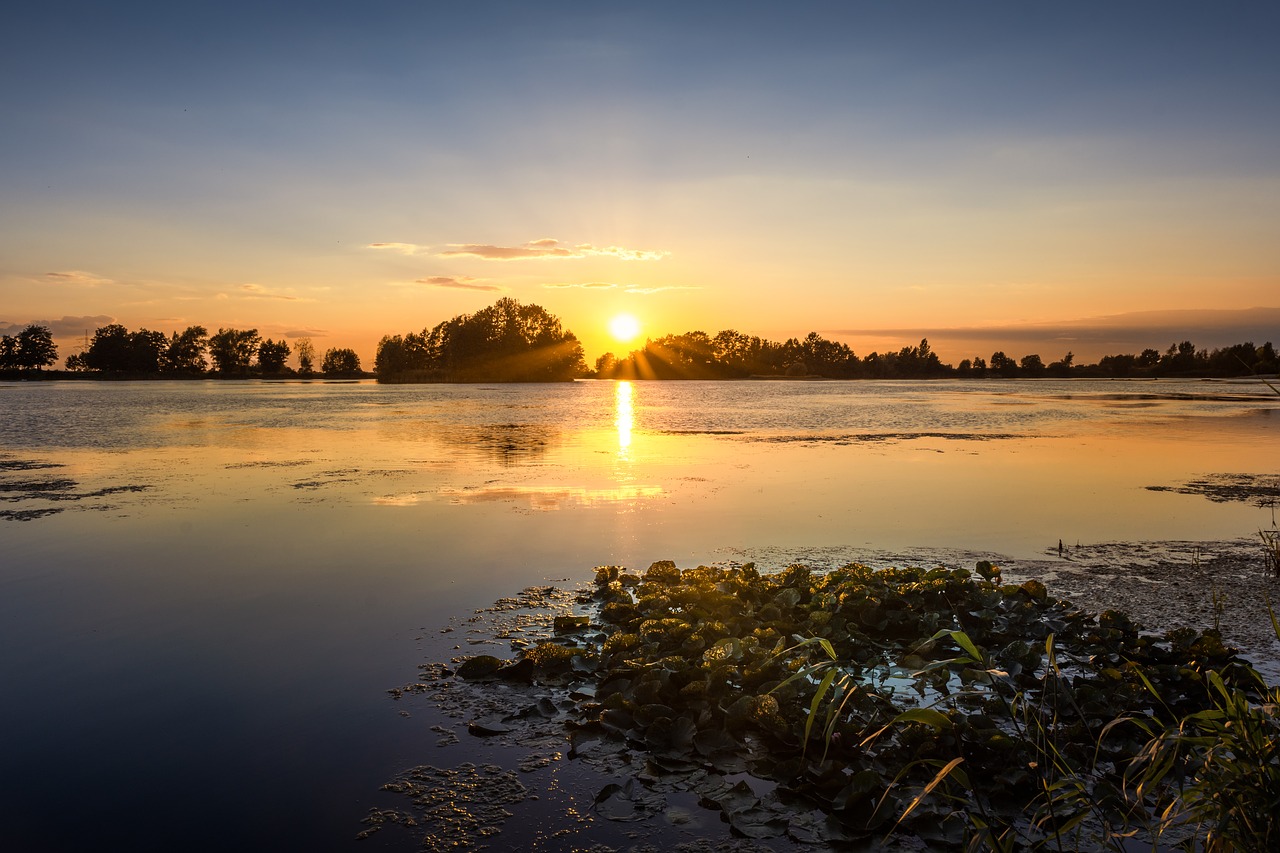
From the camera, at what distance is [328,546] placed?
11781mm

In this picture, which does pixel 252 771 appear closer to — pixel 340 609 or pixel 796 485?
pixel 340 609

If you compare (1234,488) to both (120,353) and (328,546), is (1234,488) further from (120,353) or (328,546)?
(120,353)

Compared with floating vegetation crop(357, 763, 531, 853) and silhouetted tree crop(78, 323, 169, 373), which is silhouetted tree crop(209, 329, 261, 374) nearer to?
silhouetted tree crop(78, 323, 169, 373)

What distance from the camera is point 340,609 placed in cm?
884

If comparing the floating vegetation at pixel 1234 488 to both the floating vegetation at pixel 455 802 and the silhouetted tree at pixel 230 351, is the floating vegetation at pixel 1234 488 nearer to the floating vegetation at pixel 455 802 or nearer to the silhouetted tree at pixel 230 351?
the floating vegetation at pixel 455 802

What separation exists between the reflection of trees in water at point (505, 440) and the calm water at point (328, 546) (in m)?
0.33

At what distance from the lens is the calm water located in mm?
5324

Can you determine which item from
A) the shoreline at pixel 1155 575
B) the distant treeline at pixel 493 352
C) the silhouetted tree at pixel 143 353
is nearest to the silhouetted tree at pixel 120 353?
the silhouetted tree at pixel 143 353

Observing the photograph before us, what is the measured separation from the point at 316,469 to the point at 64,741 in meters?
15.2

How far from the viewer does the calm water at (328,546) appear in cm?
532

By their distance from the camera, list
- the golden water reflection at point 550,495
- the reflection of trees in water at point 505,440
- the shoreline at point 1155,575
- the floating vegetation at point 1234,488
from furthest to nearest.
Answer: the reflection of trees in water at point 505,440 < the golden water reflection at point 550,495 < the floating vegetation at point 1234,488 < the shoreline at point 1155,575

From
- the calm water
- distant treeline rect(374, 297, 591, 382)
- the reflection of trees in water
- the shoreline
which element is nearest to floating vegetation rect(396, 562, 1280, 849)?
the shoreline

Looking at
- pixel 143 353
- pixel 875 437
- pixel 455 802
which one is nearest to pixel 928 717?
pixel 455 802

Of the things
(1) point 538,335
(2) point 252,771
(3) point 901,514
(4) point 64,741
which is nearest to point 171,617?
(4) point 64,741
